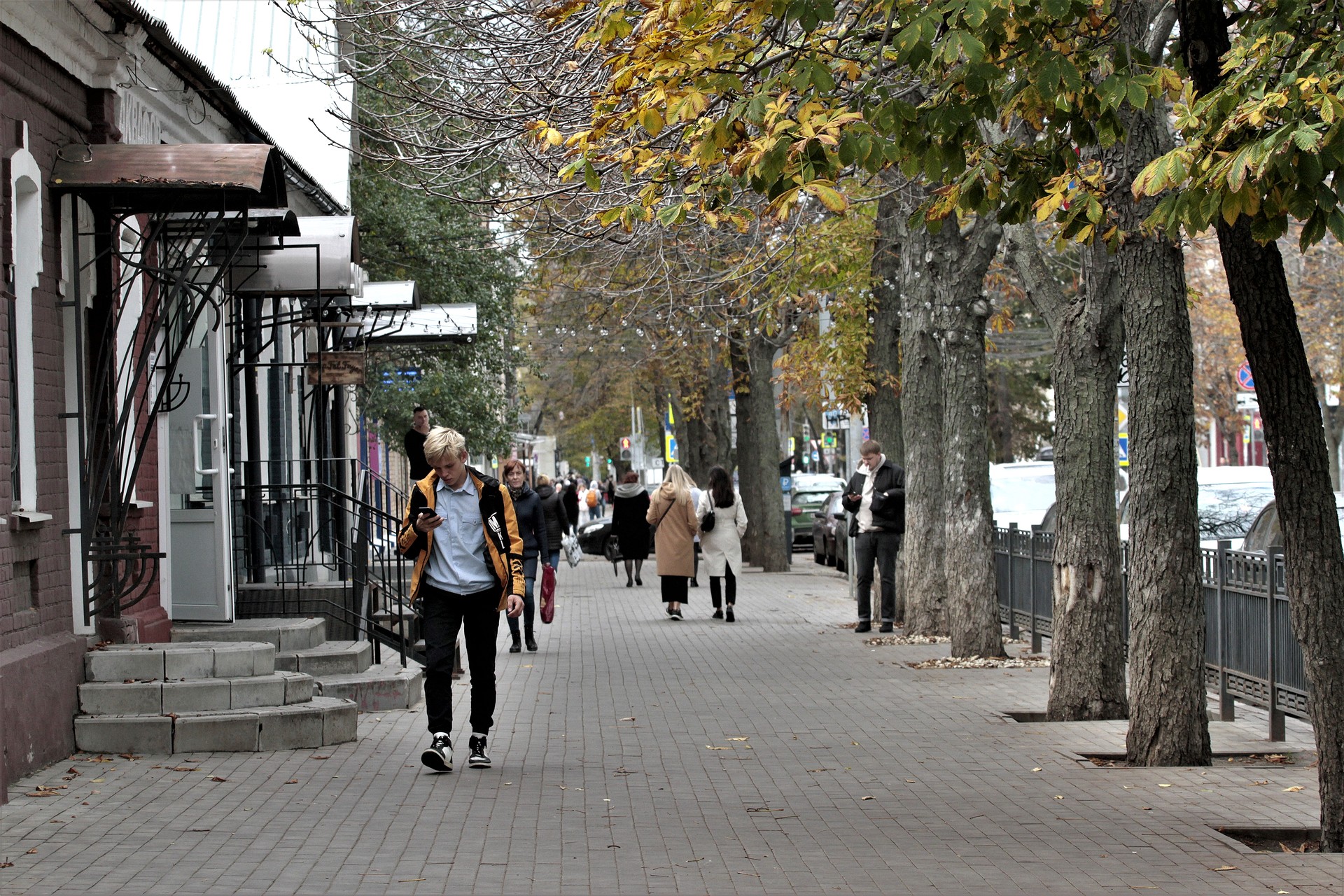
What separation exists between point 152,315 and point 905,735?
5.39 meters

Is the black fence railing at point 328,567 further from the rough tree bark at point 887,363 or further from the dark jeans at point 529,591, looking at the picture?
the rough tree bark at point 887,363

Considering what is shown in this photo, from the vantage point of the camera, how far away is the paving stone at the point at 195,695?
30.0 feet

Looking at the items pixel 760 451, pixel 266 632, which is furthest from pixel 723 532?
pixel 760 451

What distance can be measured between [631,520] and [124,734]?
16624 mm

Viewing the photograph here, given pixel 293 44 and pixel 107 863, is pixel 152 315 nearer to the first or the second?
pixel 107 863

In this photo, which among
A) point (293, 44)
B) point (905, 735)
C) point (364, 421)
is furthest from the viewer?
point (364, 421)

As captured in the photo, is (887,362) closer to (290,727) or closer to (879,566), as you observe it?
(879,566)

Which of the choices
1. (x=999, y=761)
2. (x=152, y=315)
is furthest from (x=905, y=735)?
(x=152, y=315)

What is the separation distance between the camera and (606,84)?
10859mm

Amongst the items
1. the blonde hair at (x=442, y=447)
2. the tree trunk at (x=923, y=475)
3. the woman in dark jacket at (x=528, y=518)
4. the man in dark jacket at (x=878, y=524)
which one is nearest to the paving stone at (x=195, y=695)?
the blonde hair at (x=442, y=447)

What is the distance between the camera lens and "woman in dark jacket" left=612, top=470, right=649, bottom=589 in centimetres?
2456

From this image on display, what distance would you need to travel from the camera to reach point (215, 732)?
9.08 m

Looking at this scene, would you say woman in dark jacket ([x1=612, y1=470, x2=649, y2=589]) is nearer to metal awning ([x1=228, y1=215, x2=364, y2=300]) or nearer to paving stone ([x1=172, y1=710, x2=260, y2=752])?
metal awning ([x1=228, y1=215, x2=364, y2=300])

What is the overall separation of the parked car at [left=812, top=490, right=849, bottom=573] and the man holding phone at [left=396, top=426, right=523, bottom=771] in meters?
18.4
